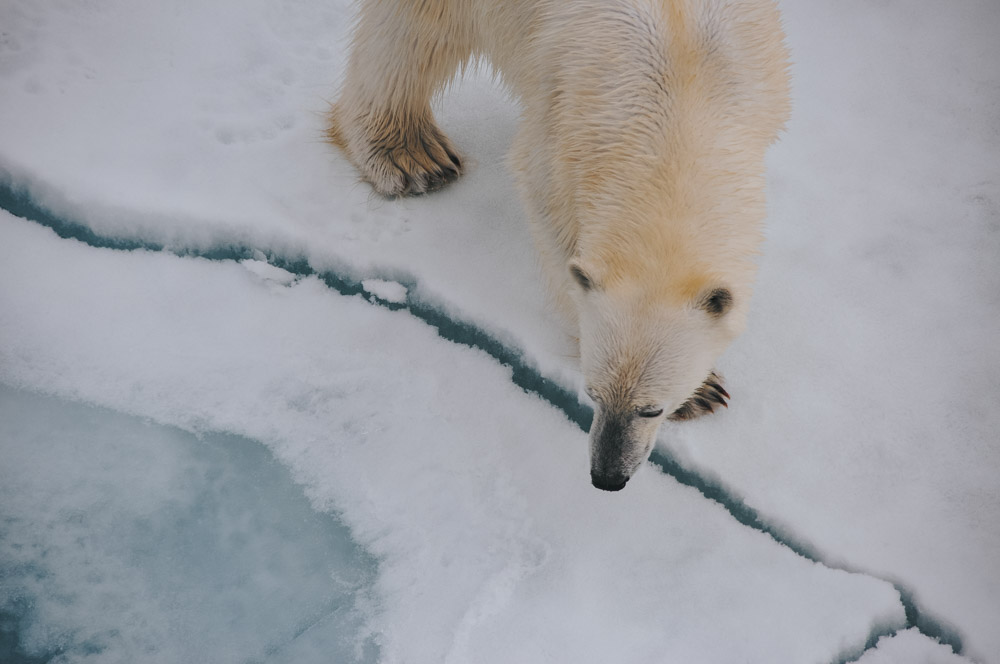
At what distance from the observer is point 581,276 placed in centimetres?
169

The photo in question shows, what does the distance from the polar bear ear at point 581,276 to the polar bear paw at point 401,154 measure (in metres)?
1.14

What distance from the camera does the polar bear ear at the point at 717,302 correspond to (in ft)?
5.20

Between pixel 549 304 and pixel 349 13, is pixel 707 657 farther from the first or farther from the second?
pixel 349 13

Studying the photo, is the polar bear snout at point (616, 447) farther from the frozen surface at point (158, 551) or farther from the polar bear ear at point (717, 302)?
the frozen surface at point (158, 551)

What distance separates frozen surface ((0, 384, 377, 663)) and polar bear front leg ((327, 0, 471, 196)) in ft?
3.48

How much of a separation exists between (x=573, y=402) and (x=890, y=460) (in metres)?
0.89

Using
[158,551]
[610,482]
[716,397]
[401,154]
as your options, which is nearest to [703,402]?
[716,397]

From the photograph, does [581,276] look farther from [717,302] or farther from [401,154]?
[401,154]

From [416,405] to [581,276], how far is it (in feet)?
2.64

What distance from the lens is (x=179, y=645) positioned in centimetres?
192

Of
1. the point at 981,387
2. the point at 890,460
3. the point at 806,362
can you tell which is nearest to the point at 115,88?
the point at 806,362

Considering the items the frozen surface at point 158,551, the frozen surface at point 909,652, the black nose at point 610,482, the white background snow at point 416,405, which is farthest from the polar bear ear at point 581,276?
the frozen surface at point 909,652

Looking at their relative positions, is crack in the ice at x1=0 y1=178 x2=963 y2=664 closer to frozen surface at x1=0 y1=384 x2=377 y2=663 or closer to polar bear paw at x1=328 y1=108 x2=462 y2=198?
polar bear paw at x1=328 y1=108 x2=462 y2=198

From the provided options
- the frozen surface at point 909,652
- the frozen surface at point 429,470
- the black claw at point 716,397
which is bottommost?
the frozen surface at point 429,470
